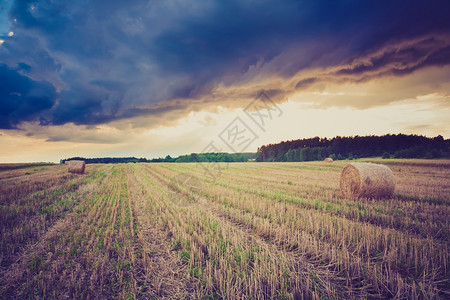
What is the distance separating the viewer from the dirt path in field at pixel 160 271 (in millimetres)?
3065

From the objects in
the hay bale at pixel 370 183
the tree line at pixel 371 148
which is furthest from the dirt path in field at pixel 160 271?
the tree line at pixel 371 148

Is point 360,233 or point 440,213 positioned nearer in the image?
point 360,233

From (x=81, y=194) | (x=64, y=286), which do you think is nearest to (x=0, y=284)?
(x=64, y=286)

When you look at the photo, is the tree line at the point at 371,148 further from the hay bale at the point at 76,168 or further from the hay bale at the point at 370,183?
the hay bale at the point at 76,168

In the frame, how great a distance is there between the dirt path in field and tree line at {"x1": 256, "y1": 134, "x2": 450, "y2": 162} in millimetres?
52232

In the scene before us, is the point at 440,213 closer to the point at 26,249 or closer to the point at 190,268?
the point at 190,268

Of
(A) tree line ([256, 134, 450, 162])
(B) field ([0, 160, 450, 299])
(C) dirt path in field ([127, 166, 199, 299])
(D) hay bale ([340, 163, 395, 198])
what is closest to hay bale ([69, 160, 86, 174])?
(B) field ([0, 160, 450, 299])

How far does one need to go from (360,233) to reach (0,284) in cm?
727

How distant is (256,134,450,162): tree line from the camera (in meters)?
40.3

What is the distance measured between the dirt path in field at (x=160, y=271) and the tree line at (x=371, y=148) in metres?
52.2

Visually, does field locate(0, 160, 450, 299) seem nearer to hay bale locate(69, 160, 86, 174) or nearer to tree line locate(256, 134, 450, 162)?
hay bale locate(69, 160, 86, 174)

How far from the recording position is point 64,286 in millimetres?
3174

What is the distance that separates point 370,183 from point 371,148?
2540 inches

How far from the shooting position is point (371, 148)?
199ft
